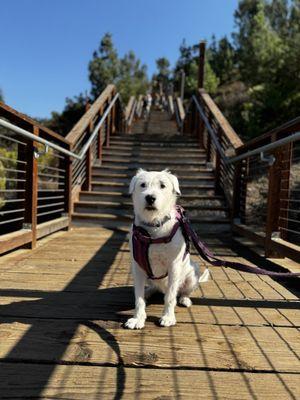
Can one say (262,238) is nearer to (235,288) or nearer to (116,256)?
(235,288)

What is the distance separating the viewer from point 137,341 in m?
2.07

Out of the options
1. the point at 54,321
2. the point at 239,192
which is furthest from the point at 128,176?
Answer: the point at 54,321

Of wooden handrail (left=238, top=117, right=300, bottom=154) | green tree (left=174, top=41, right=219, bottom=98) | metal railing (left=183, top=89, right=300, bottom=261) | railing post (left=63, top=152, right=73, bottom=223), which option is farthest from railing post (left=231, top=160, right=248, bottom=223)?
green tree (left=174, top=41, right=219, bottom=98)

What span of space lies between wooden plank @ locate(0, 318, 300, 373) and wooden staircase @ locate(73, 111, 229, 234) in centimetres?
373

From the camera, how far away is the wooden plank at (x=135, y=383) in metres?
1.57

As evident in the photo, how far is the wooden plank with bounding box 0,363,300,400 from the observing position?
1570 millimetres

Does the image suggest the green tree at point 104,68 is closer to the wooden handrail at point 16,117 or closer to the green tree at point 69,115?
the green tree at point 69,115

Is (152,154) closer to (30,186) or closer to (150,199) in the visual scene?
(30,186)

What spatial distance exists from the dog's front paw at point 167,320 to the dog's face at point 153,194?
56 centimetres

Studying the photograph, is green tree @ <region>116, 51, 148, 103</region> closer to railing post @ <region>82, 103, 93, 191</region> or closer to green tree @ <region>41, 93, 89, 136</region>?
green tree @ <region>41, 93, 89, 136</region>

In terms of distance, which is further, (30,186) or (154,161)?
(154,161)

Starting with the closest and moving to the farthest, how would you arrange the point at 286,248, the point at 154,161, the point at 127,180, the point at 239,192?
1. the point at 286,248
2. the point at 239,192
3. the point at 127,180
4. the point at 154,161

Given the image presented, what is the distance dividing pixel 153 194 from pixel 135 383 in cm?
104

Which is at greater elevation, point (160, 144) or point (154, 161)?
point (160, 144)
